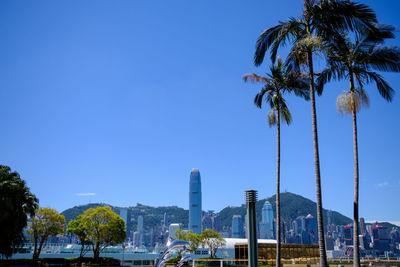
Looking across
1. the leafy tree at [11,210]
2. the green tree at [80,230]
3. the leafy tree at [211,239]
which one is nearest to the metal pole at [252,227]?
the leafy tree at [11,210]

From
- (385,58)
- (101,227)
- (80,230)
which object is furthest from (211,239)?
(385,58)

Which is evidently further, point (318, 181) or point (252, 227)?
point (318, 181)

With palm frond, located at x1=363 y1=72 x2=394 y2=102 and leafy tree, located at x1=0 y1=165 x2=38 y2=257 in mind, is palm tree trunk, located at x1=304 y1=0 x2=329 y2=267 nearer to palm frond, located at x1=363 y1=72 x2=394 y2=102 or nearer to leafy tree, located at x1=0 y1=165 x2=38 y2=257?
palm frond, located at x1=363 y1=72 x2=394 y2=102

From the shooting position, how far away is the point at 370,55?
14.7 m

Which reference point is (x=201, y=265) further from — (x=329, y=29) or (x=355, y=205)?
(x=329, y=29)

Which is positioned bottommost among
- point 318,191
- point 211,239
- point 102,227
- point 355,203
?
point 211,239

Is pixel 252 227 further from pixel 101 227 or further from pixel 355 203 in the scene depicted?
pixel 101 227

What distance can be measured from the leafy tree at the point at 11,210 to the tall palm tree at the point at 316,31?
21.5 m

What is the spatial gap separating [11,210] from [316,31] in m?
24.5

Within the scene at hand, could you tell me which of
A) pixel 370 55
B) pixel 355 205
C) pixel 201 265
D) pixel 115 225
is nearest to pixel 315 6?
pixel 370 55

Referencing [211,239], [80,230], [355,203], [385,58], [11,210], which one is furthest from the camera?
[211,239]

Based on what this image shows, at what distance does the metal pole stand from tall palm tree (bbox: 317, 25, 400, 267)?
6720 millimetres

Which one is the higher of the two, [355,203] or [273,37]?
[273,37]

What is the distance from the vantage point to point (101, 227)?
48.2 m
